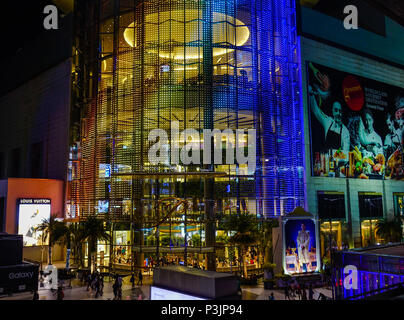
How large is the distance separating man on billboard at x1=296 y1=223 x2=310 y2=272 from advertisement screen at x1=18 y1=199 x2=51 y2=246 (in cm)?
2532

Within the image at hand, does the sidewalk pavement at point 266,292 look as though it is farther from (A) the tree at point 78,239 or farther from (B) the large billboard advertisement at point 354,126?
(B) the large billboard advertisement at point 354,126

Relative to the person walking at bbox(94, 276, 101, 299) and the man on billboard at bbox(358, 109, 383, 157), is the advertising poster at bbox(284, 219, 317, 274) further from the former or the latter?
the man on billboard at bbox(358, 109, 383, 157)

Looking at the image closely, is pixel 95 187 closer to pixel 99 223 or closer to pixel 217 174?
pixel 99 223

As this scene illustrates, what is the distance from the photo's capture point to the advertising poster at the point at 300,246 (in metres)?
26.3

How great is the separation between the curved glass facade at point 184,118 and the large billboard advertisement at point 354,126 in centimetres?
342

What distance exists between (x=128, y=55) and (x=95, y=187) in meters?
12.9

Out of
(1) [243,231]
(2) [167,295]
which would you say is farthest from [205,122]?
(2) [167,295]

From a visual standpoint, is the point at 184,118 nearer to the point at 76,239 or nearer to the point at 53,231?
the point at 76,239

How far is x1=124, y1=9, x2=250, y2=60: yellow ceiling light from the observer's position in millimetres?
33594

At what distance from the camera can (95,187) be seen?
35750 millimetres

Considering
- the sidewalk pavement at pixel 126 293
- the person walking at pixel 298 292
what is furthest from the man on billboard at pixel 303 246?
the sidewalk pavement at pixel 126 293

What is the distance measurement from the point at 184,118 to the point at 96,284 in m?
15.0

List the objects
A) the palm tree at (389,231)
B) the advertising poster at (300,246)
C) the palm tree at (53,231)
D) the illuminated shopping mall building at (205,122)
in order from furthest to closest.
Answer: the palm tree at (389,231)
the palm tree at (53,231)
the illuminated shopping mall building at (205,122)
the advertising poster at (300,246)
